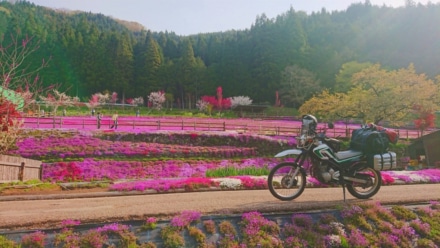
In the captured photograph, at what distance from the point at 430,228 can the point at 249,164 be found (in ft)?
56.7

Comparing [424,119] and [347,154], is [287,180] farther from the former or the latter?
[424,119]

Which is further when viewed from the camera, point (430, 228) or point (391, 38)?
point (391, 38)

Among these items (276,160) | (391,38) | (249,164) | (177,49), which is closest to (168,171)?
(249,164)

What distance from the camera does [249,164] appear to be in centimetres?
2428

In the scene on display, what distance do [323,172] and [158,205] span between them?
376 centimetres

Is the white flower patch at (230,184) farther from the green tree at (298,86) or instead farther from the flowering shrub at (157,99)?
the flowering shrub at (157,99)

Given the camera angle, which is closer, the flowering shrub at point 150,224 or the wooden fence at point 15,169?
the flowering shrub at point 150,224

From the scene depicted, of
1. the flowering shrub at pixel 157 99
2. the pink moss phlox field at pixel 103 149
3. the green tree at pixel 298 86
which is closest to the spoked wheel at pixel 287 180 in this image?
the pink moss phlox field at pixel 103 149

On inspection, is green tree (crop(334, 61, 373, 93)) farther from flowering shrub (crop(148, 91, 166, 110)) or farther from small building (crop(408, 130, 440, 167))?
flowering shrub (crop(148, 91, 166, 110))

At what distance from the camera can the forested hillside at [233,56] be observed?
79688mm

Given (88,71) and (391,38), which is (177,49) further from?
(391,38)

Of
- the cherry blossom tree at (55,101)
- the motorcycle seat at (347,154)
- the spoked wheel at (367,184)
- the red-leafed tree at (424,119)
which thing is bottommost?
the spoked wheel at (367,184)

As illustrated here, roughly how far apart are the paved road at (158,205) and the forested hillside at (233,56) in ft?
213

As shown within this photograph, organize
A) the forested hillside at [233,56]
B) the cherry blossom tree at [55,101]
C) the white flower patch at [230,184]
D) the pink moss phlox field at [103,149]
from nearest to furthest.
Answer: the white flower patch at [230,184] < the pink moss phlox field at [103,149] < the cherry blossom tree at [55,101] < the forested hillside at [233,56]
